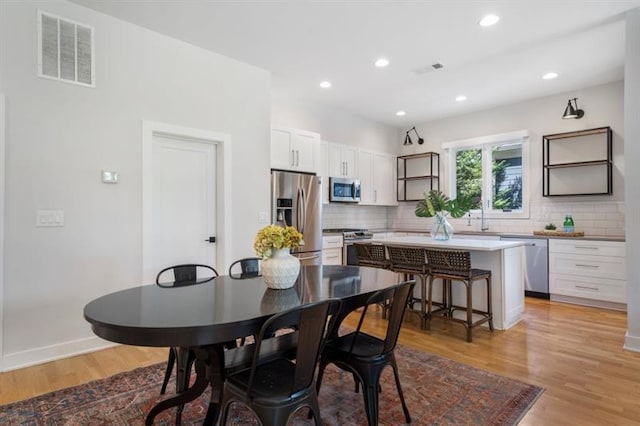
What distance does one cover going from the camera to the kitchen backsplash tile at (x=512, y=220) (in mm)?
4816

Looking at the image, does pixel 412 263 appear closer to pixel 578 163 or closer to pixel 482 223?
pixel 482 223

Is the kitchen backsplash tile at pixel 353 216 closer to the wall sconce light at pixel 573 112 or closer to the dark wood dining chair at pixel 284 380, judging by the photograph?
the wall sconce light at pixel 573 112

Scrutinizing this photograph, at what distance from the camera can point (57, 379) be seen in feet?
8.29

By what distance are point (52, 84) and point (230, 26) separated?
1557 millimetres

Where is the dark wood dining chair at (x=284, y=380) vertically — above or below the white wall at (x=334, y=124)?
below

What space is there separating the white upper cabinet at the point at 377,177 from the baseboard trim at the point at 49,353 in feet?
14.5

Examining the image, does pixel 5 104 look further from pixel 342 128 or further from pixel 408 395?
pixel 342 128

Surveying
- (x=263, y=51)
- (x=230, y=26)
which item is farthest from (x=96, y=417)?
(x=263, y=51)

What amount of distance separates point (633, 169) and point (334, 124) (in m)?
4.00

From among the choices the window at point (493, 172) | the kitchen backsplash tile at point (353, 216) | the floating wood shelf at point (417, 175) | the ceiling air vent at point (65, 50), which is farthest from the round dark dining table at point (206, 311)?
the floating wood shelf at point (417, 175)

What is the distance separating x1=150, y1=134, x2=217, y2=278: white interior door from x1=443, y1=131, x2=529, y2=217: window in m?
4.13

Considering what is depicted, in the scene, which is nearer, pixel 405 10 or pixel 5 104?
pixel 5 104

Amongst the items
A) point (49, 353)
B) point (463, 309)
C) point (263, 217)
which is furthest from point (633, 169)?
point (49, 353)

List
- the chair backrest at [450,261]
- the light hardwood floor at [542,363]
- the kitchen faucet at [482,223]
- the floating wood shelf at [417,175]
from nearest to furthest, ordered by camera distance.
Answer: the light hardwood floor at [542,363] → the chair backrest at [450,261] → the kitchen faucet at [482,223] → the floating wood shelf at [417,175]
